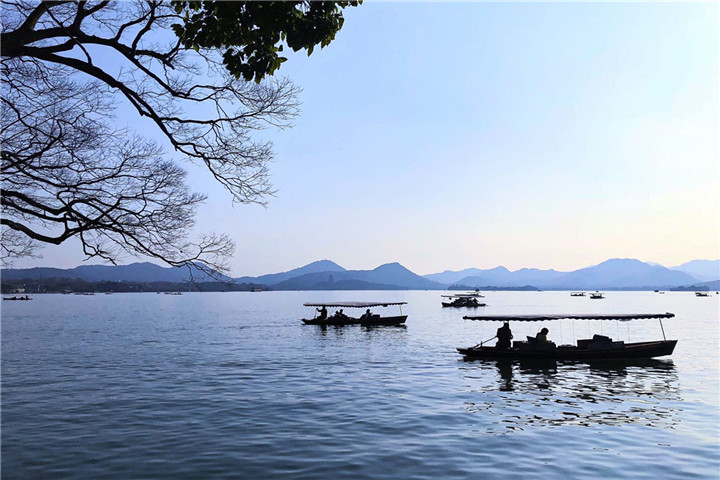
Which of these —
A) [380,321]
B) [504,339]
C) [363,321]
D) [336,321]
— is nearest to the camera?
[504,339]

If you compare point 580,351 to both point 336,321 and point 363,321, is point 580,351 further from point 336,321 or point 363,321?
point 336,321

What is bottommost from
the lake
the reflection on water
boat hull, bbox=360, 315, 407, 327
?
the reflection on water

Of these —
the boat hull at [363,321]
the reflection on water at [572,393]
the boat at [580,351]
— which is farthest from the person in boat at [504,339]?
the boat hull at [363,321]

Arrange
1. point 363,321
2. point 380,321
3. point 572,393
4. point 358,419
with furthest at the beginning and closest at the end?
point 380,321, point 363,321, point 572,393, point 358,419

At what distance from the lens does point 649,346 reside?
34031 millimetres

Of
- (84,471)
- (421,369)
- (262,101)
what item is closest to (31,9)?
(262,101)

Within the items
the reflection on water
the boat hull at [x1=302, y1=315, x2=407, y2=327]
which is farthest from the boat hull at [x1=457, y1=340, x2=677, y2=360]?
the boat hull at [x1=302, y1=315, x2=407, y2=327]

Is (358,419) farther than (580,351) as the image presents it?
No

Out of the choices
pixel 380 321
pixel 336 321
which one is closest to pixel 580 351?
pixel 380 321

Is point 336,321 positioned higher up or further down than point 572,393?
higher up

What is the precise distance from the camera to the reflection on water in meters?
19.0

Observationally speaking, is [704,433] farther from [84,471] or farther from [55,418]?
[55,418]

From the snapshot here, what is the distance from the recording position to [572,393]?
2423 centimetres

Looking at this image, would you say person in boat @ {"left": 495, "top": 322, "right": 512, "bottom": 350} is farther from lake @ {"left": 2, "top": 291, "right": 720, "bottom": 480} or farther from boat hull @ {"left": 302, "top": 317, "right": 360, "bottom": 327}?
boat hull @ {"left": 302, "top": 317, "right": 360, "bottom": 327}
